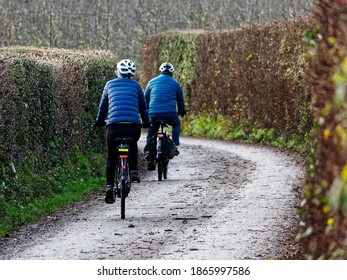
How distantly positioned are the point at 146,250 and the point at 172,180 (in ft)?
21.8

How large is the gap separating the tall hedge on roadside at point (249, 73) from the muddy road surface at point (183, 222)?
464 cm

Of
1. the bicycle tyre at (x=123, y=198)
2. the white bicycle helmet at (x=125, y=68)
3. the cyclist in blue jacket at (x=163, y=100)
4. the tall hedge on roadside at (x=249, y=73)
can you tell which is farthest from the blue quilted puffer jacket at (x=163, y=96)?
the bicycle tyre at (x=123, y=198)

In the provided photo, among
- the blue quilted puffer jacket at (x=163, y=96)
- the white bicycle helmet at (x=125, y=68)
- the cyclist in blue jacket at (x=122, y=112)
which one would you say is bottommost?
the blue quilted puffer jacket at (x=163, y=96)

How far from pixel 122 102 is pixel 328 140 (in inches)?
235

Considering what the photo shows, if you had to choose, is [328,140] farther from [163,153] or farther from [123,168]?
[163,153]

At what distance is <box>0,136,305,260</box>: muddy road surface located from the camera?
9.99 meters

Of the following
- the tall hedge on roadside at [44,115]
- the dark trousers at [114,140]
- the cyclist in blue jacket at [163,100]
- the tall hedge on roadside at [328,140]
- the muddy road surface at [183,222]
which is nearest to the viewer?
the tall hedge on roadside at [328,140]

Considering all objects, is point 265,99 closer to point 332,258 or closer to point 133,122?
point 133,122

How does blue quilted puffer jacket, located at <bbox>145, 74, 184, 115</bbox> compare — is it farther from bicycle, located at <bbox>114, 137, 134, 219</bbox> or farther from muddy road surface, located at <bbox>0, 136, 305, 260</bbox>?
bicycle, located at <bbox>114, 137, 134, 219</bbox>

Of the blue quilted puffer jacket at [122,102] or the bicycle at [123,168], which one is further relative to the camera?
the blue quilted puffer jacket at [122,102]

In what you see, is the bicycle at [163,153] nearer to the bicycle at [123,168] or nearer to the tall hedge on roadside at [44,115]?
the tall hedge on roadside at [44,115]

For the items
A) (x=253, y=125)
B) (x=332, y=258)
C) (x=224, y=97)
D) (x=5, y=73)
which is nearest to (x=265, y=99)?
(x=253, y=125)

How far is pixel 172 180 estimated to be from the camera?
54.5 feet

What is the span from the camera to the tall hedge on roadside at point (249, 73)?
22.2 metres
